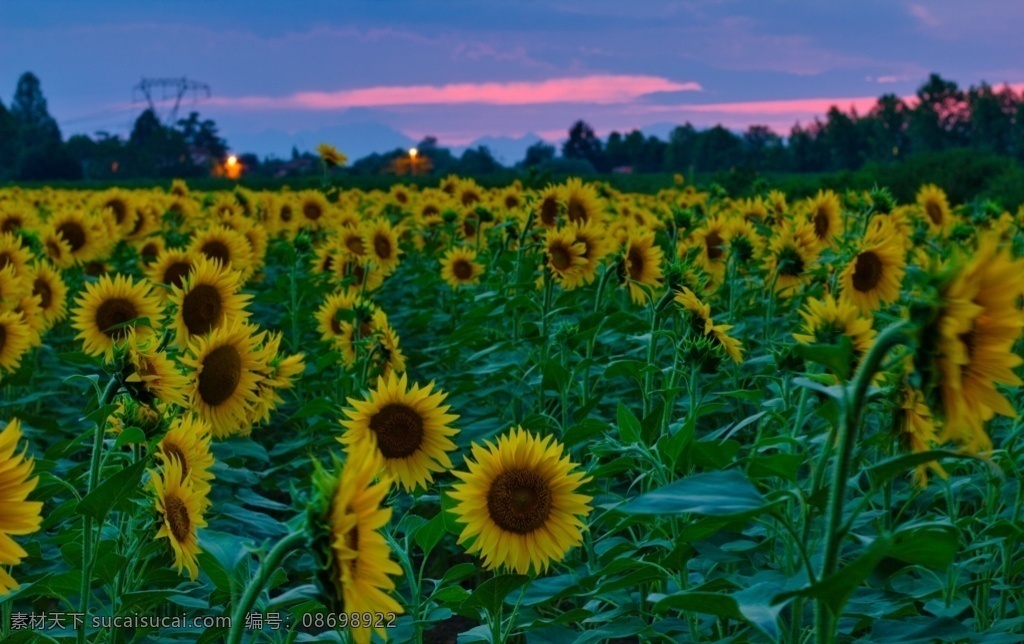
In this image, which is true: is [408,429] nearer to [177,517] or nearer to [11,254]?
[177,517]

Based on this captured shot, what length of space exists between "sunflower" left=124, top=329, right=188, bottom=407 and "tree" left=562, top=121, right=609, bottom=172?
84.6m

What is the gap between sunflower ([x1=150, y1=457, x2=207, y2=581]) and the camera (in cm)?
237

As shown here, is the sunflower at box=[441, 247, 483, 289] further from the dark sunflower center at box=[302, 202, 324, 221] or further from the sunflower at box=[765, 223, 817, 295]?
the dark sunflower center at box=[302, 202, 324, 221]

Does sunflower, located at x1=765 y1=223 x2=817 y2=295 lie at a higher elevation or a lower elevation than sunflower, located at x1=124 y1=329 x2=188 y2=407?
higher

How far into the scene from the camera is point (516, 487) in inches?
104

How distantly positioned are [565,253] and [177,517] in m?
3.26

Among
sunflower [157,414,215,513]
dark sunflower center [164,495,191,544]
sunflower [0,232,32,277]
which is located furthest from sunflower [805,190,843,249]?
dark sunflower center [164,495,191,544]

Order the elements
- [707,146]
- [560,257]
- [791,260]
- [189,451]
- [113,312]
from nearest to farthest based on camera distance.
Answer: [189,451]
[113,312]
[791,260]
[560,257]
[707,146]

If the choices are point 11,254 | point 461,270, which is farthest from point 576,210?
point 11,254

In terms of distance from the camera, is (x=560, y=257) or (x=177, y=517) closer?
(x=177, y=517)

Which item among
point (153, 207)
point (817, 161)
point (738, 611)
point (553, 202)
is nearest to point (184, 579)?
point (738, 611)

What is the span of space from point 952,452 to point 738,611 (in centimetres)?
48

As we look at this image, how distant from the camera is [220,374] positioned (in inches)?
131

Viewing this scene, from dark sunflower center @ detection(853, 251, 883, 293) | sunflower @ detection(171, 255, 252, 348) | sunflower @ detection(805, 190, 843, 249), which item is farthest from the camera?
sunflower @ detection(805, 190, 843, 249)
